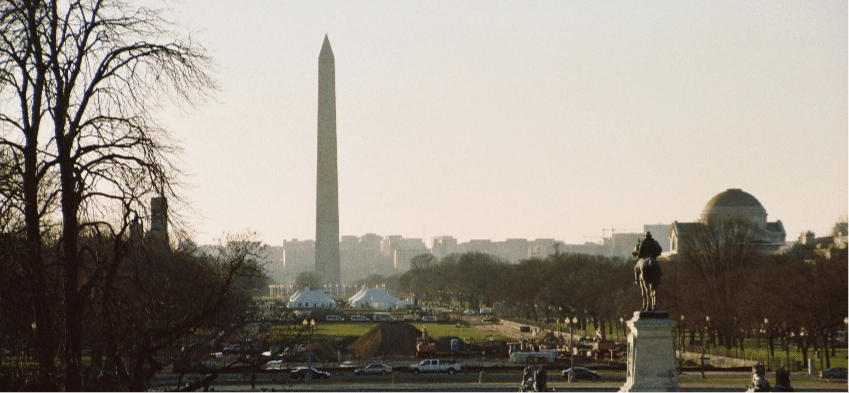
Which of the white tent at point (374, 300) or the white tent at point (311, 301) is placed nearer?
the white tent at point (311, 301)

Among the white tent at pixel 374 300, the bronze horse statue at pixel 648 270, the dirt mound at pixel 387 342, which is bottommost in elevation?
the dirt mound at pixel 387 342

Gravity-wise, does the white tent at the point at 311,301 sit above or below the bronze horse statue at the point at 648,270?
below

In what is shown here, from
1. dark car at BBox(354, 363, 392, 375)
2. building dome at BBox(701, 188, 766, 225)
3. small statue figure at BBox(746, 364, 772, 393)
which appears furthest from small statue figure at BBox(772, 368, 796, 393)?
building dome at BBox(701, 188, 766, 225)

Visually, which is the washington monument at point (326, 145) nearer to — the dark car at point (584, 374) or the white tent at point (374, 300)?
the white tent at point (374, 300)

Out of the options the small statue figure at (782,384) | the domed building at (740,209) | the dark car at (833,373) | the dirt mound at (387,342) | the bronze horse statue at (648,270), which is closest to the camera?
the small statue figure at (782,384)

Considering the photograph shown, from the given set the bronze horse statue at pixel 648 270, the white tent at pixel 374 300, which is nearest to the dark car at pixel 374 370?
the bronze horse statue at pixel 648 270

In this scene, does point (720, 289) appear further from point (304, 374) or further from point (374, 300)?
point (374, 300)

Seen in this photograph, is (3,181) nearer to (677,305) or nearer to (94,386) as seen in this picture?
(94,386)
